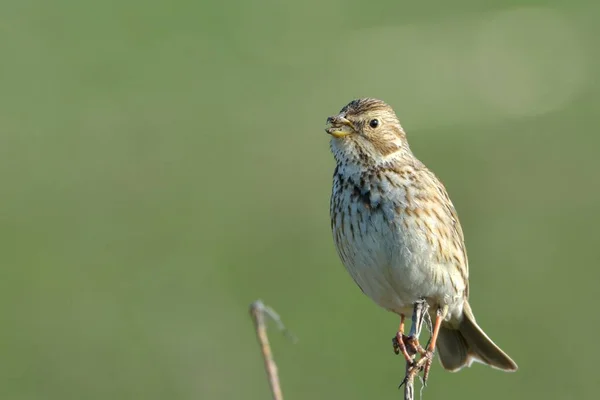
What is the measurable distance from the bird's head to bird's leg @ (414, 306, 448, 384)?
806mm

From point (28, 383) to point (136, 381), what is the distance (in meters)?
0.81

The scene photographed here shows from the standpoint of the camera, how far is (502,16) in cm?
1930

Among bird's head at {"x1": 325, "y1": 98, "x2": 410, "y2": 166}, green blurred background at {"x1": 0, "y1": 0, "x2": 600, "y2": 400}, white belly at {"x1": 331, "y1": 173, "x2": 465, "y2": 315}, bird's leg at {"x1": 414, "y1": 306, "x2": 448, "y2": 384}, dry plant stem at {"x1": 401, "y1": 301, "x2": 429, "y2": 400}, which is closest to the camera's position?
dry plant stem at {"x1": 401, "y1": 301, "x2": 429, "y2": 400}

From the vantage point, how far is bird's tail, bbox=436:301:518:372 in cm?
688

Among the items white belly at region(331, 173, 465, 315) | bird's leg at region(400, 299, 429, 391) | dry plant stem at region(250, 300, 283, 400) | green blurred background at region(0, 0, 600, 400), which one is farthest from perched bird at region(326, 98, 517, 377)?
green blurred background at region(0, 0, 600, 400)

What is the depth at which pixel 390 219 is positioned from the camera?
6219 millimetres

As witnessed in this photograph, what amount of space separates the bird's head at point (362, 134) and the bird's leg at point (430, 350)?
806 mm

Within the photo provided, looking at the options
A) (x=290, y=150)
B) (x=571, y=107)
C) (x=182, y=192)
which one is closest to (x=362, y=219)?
(x=182, y=192)

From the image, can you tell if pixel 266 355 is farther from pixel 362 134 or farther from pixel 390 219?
pixel 362 134

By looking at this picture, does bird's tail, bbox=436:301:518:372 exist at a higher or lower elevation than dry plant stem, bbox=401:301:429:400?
higher

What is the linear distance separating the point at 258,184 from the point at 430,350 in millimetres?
8812

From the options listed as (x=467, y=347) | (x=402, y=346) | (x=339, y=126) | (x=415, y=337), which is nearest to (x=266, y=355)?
(x=415, y=337)

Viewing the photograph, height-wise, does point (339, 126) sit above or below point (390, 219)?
above

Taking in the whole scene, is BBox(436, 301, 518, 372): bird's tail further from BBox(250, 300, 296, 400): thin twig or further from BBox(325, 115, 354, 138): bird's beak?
BBox(250, 300, 296, 400): thin twig
